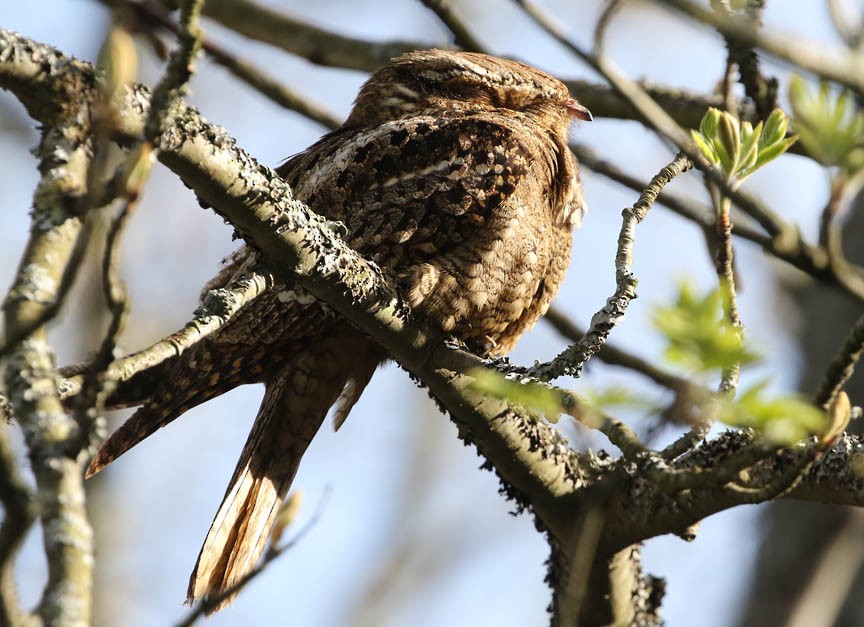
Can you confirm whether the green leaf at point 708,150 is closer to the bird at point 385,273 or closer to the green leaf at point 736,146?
the green leaf at point 736,146

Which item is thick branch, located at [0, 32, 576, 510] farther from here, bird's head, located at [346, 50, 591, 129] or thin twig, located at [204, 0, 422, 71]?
thin twig, located at [204, 0, 422, 71]

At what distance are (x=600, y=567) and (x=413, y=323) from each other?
1006mm

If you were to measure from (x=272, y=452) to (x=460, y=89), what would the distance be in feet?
5.55

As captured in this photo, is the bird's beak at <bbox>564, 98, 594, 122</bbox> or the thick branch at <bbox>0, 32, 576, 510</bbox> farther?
the bird's beak at <bbox>564, 98, 594, 122</bbox>

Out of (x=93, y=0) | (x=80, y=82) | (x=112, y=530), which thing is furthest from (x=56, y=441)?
(x=112, y=530)

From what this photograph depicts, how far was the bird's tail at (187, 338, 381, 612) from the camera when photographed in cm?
369

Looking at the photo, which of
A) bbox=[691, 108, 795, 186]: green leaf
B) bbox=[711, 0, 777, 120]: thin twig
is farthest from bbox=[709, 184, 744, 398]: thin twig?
bbox=[711, 0, 777, 120]: thin twig

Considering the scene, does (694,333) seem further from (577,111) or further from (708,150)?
(577,111)

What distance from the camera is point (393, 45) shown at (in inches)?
183

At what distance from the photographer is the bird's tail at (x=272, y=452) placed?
3693mm

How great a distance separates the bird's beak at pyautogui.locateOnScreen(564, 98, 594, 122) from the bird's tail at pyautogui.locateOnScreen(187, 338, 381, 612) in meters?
1.41

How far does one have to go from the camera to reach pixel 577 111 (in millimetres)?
4340

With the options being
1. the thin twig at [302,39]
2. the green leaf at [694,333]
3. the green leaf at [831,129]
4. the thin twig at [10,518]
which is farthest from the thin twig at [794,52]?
the thin twig at [302,39]

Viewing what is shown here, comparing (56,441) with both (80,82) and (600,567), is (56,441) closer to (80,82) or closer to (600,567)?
(80,82)
